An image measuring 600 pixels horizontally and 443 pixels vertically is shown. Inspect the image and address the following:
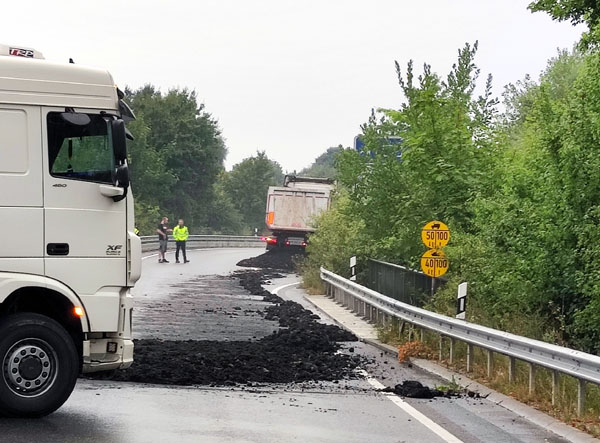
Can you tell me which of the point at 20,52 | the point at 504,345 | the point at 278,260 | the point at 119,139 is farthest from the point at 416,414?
the point at 278,260

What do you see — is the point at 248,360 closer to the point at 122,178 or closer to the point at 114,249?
the point at 114,249

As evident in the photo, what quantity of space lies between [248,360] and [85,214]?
4.66 metres

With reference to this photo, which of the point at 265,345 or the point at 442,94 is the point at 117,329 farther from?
the point at 442,94

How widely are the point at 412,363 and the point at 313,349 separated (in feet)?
5.43

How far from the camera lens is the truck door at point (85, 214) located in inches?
351

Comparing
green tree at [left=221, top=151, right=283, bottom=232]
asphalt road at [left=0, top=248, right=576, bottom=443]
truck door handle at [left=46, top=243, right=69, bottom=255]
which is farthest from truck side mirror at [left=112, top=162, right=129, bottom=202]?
green tree at [left=221, top=151, right=283, bottom=232]

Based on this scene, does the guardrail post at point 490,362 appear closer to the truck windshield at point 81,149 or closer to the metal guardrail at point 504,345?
the metal guardrail at point 504,345

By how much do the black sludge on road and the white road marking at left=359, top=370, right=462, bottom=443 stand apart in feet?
2.19

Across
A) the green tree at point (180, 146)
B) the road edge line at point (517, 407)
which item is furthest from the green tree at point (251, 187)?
the road edge line at point (517, 407)

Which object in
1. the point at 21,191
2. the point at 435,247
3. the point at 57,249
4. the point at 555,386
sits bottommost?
the point at 555,386

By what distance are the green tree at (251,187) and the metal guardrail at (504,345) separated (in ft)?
322

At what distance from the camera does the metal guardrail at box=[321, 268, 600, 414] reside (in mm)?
9495

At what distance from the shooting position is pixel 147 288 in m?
27.3

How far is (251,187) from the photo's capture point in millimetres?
118750
